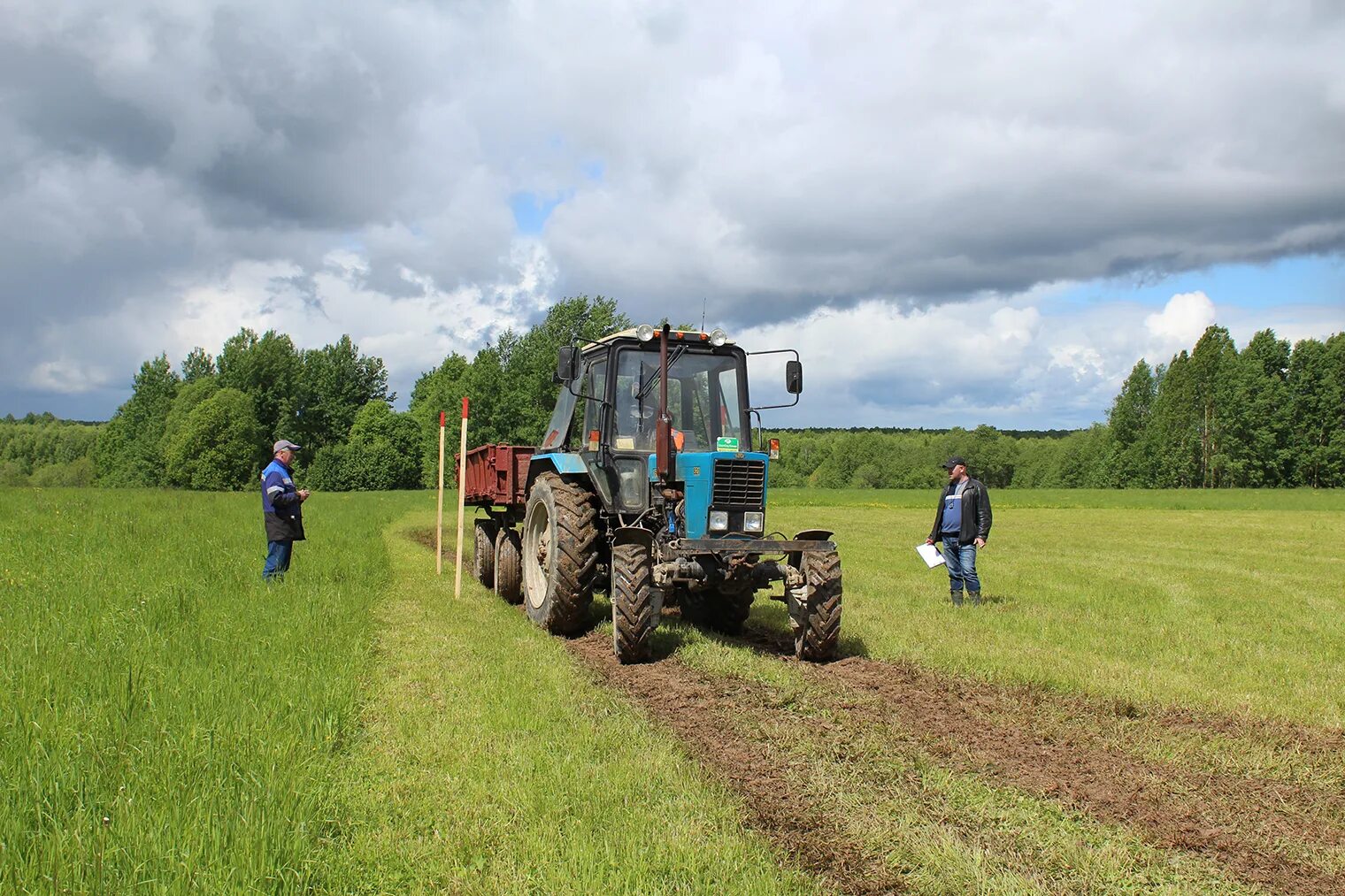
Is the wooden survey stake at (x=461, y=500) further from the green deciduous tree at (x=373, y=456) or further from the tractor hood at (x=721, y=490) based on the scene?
the green deciduous tree at (x=373, y=456)

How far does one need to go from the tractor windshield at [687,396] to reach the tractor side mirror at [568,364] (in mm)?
553

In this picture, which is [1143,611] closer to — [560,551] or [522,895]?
[560,551]

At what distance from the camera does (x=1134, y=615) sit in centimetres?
1021

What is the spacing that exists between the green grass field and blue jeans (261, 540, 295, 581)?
27cm

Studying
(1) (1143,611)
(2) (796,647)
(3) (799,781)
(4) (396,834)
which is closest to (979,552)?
(1) (1143,611)

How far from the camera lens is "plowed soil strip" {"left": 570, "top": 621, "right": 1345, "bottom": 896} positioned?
12.8 ft

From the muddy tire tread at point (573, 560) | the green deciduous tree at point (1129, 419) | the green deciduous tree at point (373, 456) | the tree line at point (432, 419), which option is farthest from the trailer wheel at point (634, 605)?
the green deciduous tree at point (1129, 419)

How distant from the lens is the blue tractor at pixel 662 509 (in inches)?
285

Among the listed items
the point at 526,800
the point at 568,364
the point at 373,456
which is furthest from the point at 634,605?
the point at 373,456

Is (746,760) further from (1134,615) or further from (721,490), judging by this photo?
(1134,615)

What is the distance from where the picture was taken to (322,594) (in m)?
8.45

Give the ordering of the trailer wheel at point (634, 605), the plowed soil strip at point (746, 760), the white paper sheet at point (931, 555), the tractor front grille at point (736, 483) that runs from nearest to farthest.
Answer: the plowed soil strip at point (746, 760)
the trailer wheel at point (634, 605)
the tractor front grille at point (736, 483)
the white paper sheet at point (931, 555)

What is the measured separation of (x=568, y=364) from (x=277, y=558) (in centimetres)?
408

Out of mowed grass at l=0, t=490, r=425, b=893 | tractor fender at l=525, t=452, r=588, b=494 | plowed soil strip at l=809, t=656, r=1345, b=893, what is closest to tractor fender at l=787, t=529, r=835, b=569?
plowed soil strip at l=809, t=656, r=1345, b=893
